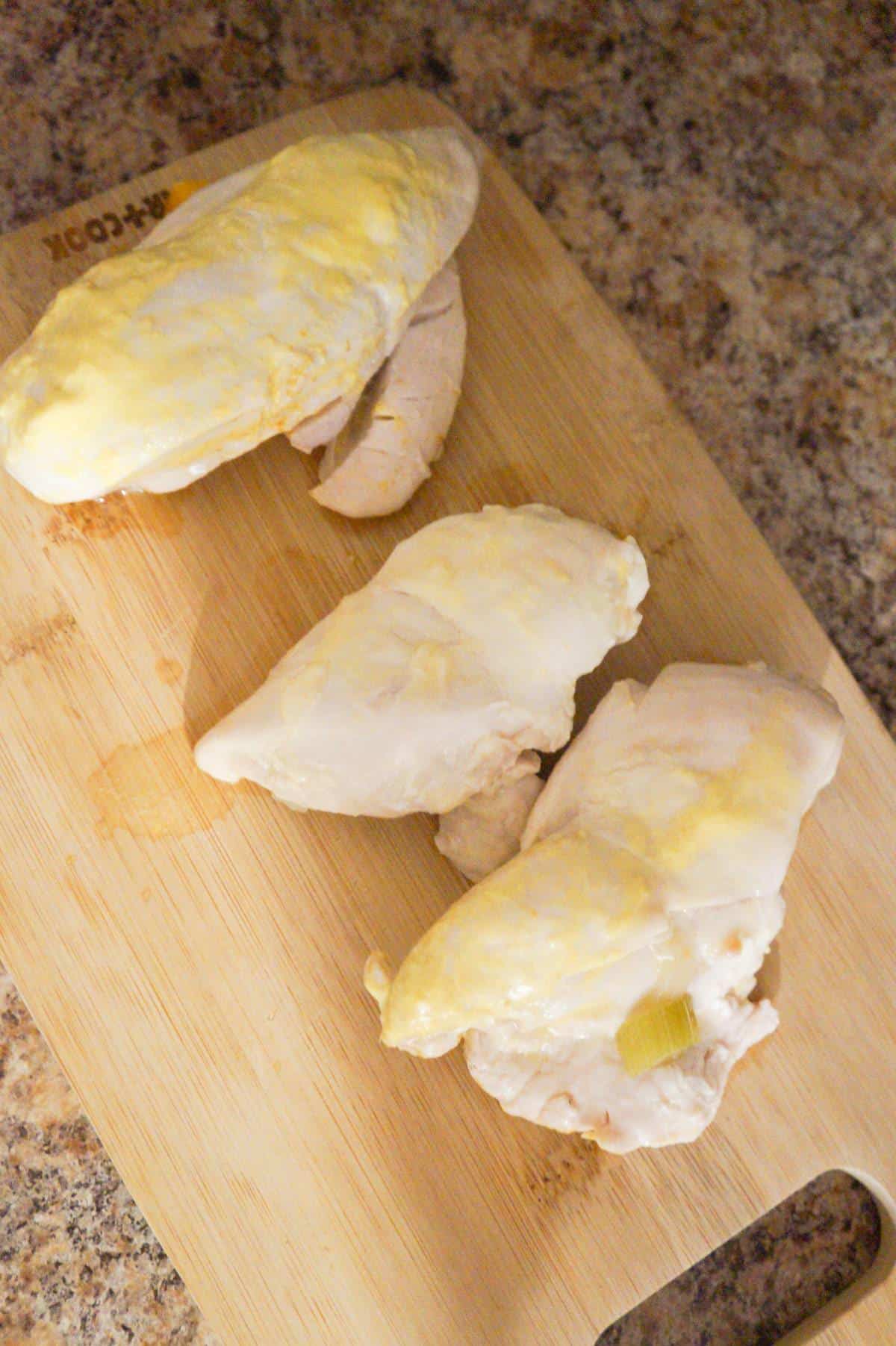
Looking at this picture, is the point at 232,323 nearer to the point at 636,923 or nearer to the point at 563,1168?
the point at 636,923

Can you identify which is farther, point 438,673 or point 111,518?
point 111,518

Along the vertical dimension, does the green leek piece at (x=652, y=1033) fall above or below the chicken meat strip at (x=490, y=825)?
below

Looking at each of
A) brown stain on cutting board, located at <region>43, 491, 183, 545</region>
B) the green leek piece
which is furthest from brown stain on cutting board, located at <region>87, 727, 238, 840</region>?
the green leek piece

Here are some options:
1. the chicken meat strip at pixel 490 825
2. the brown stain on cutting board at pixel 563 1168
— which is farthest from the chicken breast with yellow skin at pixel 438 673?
the brown stain on cutting board at pixel 563 1168

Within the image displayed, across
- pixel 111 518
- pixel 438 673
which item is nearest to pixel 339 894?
pixel 438 673

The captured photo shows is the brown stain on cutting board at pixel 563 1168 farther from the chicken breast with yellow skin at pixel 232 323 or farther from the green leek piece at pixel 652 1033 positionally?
the chicken breast with yellow skin at pixel 232 323

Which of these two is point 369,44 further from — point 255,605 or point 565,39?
point 255,605
